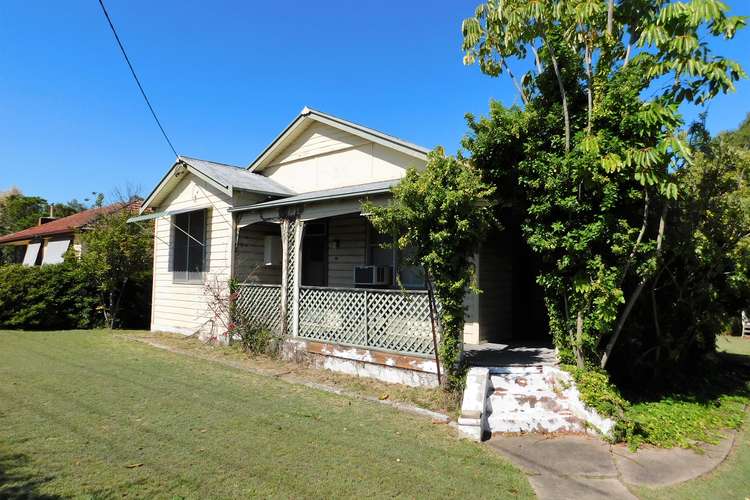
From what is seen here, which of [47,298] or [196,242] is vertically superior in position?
[196,242]

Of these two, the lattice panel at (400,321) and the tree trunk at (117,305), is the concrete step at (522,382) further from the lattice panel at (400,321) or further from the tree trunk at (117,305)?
the tree trunk at (117,305)

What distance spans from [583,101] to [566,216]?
1.76 metres

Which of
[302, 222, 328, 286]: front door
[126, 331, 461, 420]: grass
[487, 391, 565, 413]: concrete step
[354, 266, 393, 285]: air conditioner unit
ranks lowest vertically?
[126, 331, 461, 420]: grass

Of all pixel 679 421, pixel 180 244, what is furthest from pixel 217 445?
pixel 180 244

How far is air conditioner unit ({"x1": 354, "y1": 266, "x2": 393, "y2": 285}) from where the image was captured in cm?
998

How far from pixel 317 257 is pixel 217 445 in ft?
24.4

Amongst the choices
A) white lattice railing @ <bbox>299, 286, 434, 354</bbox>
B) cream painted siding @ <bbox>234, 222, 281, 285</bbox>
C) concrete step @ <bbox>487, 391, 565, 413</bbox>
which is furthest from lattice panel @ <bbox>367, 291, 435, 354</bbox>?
cream painted siding @ <bbox>234, 222, 281, 285</bbox>

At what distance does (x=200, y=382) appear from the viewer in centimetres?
772

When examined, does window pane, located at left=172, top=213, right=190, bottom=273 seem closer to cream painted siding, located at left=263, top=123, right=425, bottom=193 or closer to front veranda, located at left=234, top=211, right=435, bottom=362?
front veranda, located at left=234, top=211, right=435, bottom=362

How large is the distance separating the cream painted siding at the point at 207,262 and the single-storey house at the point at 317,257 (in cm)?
3

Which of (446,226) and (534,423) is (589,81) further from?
(534,423)

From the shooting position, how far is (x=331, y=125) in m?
11.1

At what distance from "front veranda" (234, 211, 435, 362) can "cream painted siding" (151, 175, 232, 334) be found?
58cm

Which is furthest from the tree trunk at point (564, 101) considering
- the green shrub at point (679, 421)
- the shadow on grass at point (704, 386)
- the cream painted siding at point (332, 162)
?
the shadow on grass at point (704, 386)
